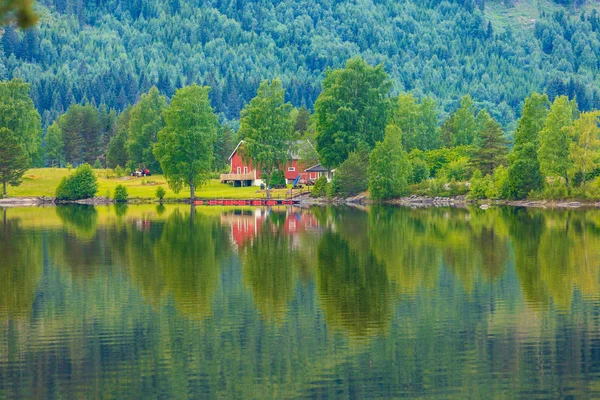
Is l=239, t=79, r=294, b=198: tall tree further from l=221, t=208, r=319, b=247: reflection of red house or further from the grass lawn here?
l=221, t=208, r=319, b=247: reflection of red house

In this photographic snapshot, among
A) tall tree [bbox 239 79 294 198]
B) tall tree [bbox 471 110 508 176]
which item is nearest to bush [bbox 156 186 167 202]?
tall tree [bbox 239 79 294 198]

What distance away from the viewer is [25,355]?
1134 inches

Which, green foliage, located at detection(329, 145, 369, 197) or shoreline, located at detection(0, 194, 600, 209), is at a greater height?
green foliage, located at detection(329, 145, 369, 197)

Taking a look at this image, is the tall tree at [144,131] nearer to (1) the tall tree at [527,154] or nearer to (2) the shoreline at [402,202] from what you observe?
(2) the shoreline at [402,202]

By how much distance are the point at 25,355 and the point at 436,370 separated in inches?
455

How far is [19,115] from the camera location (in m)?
145

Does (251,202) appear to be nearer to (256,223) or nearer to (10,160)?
(10,160)

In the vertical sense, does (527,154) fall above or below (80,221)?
above

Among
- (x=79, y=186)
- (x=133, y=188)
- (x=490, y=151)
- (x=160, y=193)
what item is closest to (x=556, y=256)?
(x=490, y=151)

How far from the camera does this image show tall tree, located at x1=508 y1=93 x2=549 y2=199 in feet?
341

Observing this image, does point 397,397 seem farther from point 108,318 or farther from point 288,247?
point 288,247

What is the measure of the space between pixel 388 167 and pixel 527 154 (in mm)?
Answer: 16390

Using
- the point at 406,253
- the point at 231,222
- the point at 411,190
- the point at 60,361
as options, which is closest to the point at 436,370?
the point at 60,361

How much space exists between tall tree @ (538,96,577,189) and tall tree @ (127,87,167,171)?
67.4 meters
